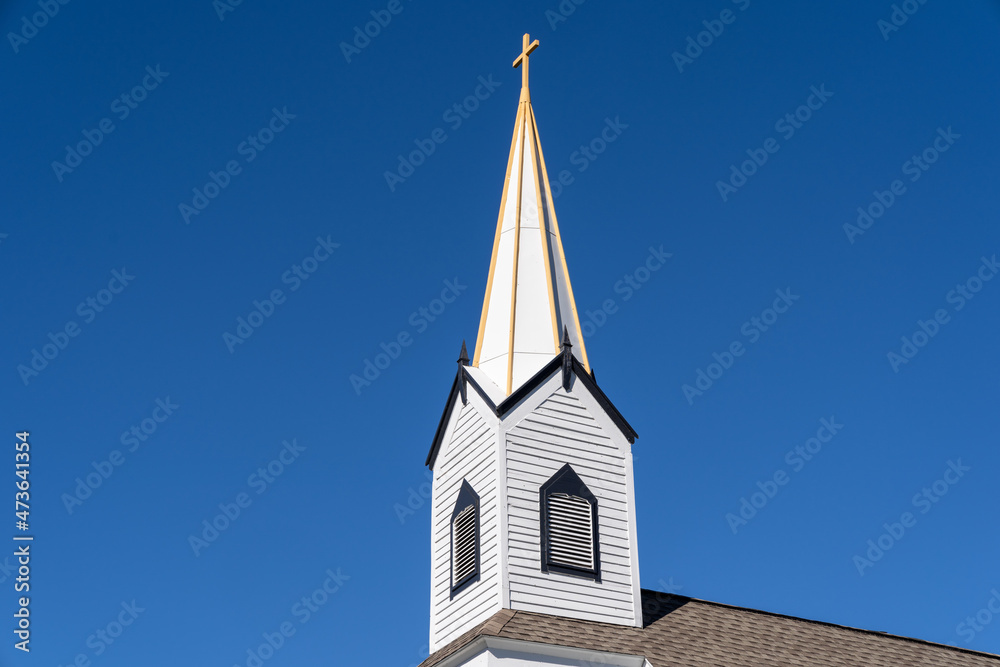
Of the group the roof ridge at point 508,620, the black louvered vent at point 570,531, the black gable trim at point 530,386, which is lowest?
the roof ridge at point 508,620

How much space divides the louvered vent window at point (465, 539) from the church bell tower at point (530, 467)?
0.13 feet

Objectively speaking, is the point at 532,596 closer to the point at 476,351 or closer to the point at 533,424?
the point at 533,424

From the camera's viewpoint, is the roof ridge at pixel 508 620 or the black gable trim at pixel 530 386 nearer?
the roof ridge at pixel 508 620

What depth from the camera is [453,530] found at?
24047 mm

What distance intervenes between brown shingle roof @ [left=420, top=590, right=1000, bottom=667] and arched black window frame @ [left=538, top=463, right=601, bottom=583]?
980 mm

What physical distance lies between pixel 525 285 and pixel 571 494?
16.6ft

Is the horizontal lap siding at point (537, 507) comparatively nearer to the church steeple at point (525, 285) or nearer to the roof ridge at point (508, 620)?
the roof ridge at point (508, 620)

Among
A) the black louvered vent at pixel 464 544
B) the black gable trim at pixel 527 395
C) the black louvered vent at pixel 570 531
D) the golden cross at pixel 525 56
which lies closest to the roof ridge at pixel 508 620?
the black louvered vent at pixel 570 531

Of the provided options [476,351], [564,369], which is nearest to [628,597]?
[564,369]

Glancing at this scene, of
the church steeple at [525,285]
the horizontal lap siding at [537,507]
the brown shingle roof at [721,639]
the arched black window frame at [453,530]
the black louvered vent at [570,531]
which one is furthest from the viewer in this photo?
the church steeple at [525,285]

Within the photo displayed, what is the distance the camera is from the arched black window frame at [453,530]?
22844mm

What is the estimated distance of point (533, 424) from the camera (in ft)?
77.4

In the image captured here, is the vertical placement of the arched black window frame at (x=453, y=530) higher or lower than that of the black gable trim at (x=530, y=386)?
→ lower

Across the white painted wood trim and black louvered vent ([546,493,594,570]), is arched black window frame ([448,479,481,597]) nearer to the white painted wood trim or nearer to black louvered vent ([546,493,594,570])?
black louvered vent ([546,493,594,570])
